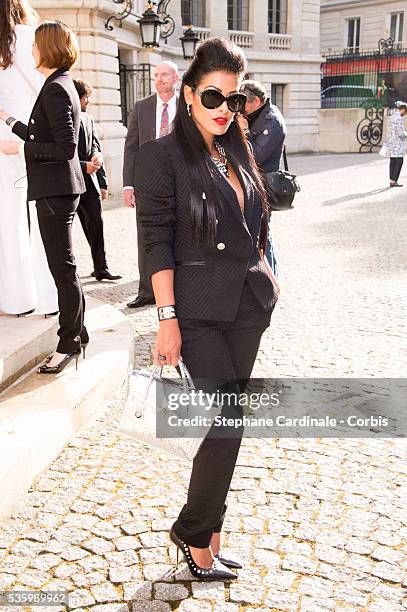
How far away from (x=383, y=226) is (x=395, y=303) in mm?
4590

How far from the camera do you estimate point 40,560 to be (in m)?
2.74

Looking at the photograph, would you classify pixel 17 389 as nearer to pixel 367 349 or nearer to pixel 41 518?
pixel 41 518

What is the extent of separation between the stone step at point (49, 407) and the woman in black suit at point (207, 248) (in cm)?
102

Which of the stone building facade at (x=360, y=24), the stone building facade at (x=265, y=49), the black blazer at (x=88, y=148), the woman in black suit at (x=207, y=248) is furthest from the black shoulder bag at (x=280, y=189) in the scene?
the stone building facade at (x=360, y=24)

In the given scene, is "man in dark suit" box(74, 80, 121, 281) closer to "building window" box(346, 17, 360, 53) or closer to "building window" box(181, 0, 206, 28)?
"building window" box(181, 0, 206, 28)

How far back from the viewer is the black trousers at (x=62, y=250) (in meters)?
3.94

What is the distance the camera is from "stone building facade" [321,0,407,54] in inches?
1599

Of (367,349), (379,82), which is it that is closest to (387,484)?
(367,349)

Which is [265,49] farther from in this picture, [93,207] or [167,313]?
[167,313]

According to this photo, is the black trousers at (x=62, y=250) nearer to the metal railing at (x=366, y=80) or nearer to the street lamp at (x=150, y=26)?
the street lamp at (x=150, y=26)

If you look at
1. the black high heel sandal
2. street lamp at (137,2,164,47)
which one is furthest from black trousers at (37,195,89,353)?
street lamp at (137,2,164,47)

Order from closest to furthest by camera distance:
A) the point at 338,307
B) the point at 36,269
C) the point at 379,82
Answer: the point at 36,269, the point at 338,307, the point at 379,82

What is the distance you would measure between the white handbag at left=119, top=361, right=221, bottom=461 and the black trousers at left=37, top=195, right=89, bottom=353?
70.4 inches

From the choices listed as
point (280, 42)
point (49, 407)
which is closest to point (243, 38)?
point (280, 42)
